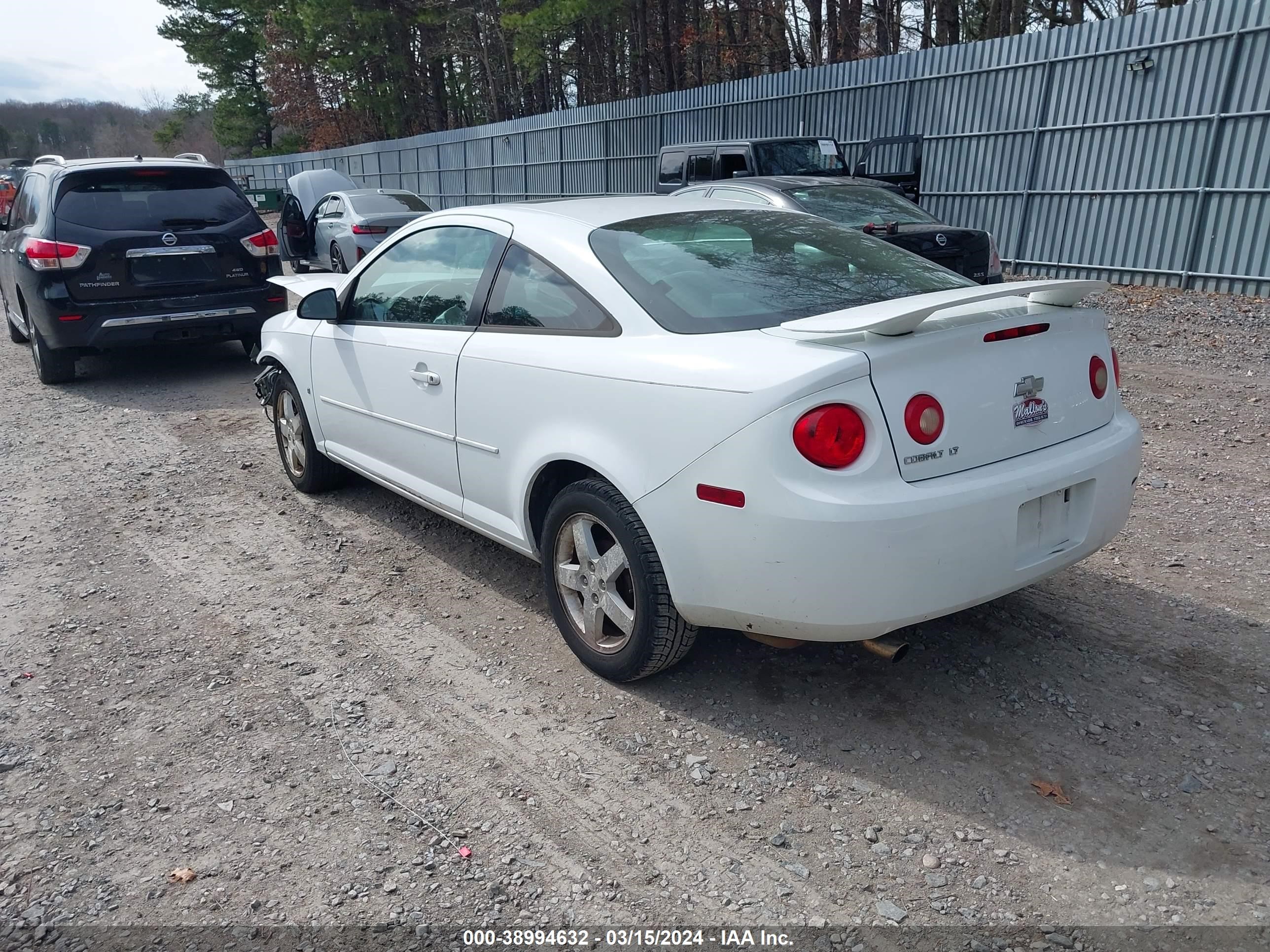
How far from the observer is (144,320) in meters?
8.23

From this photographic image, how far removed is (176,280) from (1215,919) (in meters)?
8.53

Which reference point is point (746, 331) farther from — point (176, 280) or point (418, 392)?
point (176, 280)

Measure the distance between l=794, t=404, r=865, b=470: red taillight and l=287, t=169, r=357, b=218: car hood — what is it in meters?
20.4

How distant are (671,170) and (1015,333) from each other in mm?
10686

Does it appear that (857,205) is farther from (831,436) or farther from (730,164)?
(831,436)

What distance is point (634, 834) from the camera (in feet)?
8.96

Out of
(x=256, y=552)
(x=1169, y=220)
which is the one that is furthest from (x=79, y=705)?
(x=1169, y=220)

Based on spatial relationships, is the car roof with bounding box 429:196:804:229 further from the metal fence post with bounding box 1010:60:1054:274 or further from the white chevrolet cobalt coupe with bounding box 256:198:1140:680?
the metal fence post with bounding box 1010:60:1054:274

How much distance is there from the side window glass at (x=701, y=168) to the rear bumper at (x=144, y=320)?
246 inches

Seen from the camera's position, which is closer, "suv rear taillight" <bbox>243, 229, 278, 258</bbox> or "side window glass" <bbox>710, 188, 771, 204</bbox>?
"suv rear taillight" <bbox>243, 229, 278, 258</bbox>

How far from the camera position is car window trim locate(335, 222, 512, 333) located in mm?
3902

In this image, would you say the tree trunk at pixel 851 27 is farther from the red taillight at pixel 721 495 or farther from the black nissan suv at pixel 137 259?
the red taillight at pixel 721 495

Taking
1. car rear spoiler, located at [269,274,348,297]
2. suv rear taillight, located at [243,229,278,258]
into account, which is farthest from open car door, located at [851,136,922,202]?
car rear spoiler, located at [269,274,348,297]

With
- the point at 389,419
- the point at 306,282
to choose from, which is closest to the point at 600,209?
the point at 389,419
